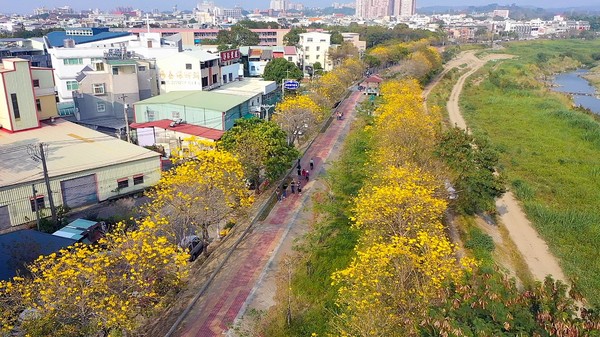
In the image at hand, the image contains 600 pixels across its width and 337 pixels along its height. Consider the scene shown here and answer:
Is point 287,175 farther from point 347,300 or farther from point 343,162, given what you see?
point 347,300

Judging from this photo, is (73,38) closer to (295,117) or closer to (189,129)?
(189,129)

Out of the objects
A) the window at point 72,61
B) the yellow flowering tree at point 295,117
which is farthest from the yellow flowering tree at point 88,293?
the window at point 72,61

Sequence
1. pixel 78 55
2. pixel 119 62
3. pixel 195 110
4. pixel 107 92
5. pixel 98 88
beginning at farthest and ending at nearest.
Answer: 1. pixel 78 55
2. pixel 119 62
3. pixel 107 92
4. pixel 98 88
5. pixel 195 110

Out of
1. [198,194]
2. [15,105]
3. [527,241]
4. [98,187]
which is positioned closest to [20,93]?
[15,105]

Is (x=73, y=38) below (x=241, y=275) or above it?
above

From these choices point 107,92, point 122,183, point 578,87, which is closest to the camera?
point 122,183

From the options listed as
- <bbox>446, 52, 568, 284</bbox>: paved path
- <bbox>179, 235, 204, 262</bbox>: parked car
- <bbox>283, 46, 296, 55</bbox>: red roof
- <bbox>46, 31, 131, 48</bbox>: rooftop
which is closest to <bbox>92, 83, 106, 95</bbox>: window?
<bbox>46, 31, 131, 48</bbox>: rooftop
